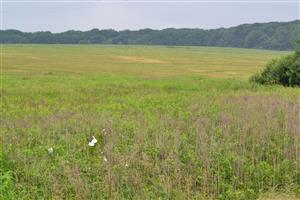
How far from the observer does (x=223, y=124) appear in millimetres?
10586

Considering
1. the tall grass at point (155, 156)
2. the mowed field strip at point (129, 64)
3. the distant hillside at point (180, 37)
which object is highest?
the distant hillside at point (180, 37)

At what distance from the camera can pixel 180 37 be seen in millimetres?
192625

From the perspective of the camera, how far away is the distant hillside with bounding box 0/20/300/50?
6457 inches

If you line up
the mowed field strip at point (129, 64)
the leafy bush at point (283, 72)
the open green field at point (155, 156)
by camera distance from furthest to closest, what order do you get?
the mowed field strip at point (129, 64) → the leafy bush at point (283, 72) → the open green field at point (155, 156)

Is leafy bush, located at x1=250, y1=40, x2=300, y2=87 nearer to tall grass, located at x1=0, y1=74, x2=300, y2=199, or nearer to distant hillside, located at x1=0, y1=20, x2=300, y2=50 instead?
tall grass, located at x1=0, y1=74, x2=300, y2=199

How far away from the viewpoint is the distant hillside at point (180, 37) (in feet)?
538

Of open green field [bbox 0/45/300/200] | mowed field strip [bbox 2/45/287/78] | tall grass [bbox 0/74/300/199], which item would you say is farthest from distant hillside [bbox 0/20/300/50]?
tall grass [bbox 0/74/300/199]

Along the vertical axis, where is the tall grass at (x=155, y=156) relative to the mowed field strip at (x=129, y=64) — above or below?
below

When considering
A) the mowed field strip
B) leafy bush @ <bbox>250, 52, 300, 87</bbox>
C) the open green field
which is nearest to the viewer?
the open green field

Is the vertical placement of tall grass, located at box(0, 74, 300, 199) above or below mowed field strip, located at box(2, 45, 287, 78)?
below

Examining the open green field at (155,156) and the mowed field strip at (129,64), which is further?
the mowed field strip at (129,64)

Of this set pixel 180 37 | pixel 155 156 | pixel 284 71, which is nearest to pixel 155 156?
pixel 155 156

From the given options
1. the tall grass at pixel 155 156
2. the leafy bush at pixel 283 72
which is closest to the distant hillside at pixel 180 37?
the leafy bush at pixel 283 72

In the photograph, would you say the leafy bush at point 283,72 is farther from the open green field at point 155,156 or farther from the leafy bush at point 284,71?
the open green field at point 155,156
